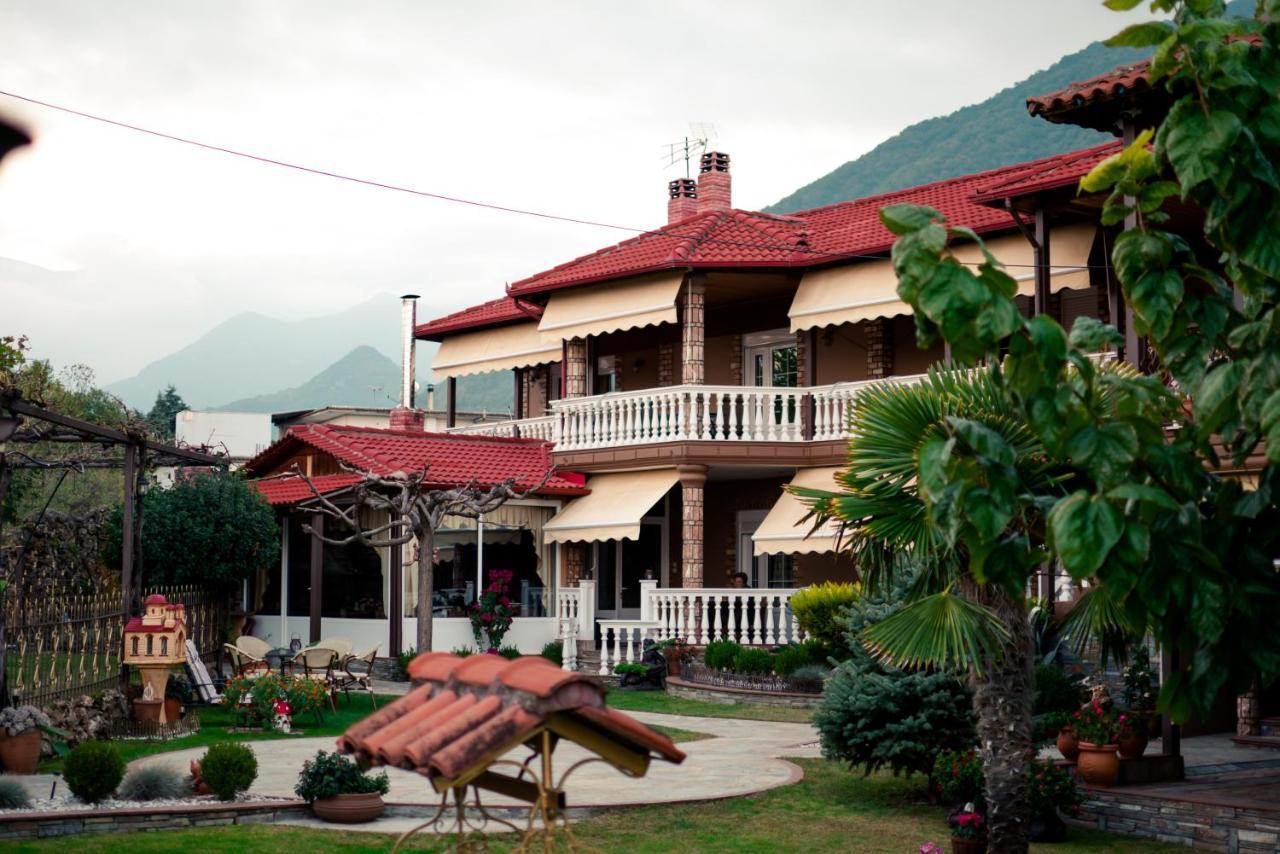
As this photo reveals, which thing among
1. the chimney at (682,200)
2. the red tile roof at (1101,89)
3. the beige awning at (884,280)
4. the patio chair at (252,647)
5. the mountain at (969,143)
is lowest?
the patio chair at (252,647)

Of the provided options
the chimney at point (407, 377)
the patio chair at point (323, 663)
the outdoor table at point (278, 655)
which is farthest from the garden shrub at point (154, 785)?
the chimney at point (407, 377)

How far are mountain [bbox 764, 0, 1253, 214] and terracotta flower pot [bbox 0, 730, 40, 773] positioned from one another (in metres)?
111

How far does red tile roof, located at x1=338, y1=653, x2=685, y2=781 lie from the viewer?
18.1ft

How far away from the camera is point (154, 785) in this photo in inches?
453

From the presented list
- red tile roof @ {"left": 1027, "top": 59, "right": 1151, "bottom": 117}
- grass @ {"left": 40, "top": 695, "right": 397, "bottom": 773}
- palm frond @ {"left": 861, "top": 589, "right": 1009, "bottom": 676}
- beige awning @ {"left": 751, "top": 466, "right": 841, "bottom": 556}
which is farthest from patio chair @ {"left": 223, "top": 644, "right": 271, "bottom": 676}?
red tile roof @ {"left": 1027, "top": 59, "right": 1151, "bottom": 117}

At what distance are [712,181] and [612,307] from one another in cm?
590

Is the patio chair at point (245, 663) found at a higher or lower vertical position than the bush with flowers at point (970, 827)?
higher

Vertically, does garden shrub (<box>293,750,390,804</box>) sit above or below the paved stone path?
above

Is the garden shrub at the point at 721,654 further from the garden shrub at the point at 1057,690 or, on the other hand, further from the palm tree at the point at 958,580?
the palm tree at the point at 958,580

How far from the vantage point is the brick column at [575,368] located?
91.0 ft

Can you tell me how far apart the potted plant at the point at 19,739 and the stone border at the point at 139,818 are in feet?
8.52

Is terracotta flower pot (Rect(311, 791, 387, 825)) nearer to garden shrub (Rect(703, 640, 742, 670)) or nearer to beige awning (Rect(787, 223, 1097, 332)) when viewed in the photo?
garden shrub (Rect(703, 640, 742, 670))

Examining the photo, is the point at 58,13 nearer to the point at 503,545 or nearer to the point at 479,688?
the point at 503,545

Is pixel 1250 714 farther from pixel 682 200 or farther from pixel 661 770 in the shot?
pixel 682 200
